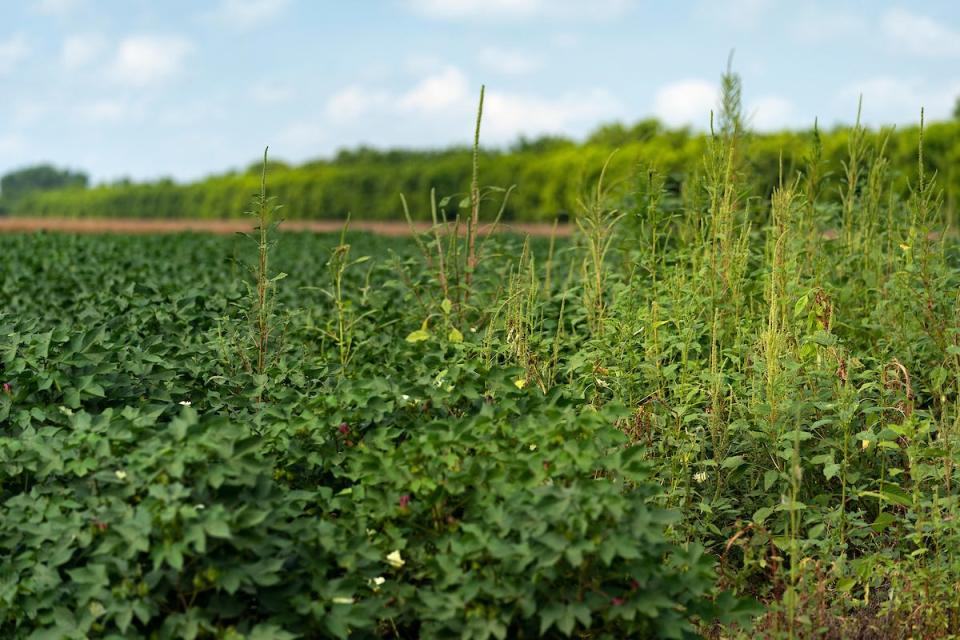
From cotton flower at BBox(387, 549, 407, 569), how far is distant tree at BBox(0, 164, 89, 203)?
78.1 metres

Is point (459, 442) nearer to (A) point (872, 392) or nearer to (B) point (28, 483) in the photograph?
(B) point (28, 483)

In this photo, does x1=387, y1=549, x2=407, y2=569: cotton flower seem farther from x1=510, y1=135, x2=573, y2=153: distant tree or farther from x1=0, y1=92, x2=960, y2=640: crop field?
x1=510, y1=135, x2=573, y2=153: distant tree

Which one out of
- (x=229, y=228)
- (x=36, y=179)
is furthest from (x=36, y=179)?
(x=229, y=228)

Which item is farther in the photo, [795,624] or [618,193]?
[618,193]

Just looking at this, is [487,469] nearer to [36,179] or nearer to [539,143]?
[539,143]

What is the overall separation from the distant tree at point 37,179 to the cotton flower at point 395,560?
78112 mm

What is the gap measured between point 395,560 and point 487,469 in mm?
396

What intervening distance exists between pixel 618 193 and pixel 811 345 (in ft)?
14.9

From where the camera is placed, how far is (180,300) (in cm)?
532

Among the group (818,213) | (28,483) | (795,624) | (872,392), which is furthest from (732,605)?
(818,213)

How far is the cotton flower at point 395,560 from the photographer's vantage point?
3.04 metres

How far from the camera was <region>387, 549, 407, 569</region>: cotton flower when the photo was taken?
304 cm

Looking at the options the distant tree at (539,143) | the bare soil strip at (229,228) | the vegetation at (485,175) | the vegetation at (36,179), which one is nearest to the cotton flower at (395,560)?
the vegetation at (485,175)

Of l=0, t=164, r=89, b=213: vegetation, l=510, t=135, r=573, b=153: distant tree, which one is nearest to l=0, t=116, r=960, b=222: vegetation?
l=510, t=135, r=573, b=153: distant tree
